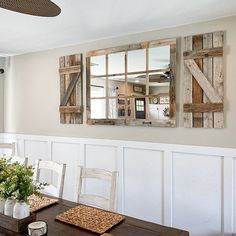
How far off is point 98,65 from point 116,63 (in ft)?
0.84

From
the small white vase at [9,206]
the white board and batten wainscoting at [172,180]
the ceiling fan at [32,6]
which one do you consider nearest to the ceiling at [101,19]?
the ceiling fan at [32,6]

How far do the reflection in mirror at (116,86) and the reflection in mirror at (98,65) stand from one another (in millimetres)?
149

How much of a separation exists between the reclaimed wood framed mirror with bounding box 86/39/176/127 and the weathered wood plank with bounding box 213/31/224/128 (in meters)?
0.39

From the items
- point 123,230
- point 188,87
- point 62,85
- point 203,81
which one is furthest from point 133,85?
point 123,230

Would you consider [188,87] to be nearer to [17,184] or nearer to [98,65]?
[98,65]

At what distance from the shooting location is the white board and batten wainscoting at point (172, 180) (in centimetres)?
248

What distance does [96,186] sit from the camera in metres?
3.29

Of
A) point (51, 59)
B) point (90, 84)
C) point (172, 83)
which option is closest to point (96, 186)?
point (90, 84)

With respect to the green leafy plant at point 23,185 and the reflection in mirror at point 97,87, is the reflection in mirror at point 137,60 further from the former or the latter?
the green leafy plant at point 23,185

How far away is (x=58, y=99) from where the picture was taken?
12.0 ft

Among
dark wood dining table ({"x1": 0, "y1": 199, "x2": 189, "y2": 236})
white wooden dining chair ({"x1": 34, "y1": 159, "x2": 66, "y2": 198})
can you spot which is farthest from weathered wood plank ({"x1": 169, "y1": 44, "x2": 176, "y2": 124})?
dark wood dining table ({"x1": 0, "y1": 199, "x2": 189, "y2": 236})

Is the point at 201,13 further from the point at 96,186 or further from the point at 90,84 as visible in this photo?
the point at 96,186

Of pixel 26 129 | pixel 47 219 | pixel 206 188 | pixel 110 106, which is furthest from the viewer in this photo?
pixel 26 129

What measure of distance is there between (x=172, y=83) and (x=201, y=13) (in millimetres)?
685
